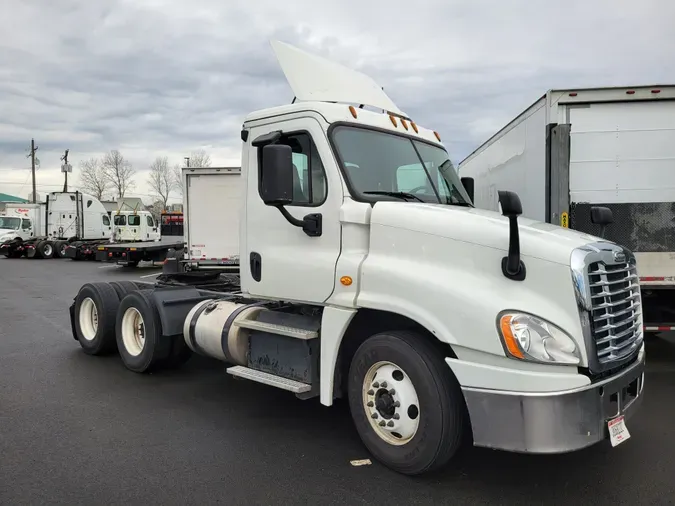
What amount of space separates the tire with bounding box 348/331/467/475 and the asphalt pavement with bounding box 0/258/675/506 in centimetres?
20

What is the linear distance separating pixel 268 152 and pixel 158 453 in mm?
2457

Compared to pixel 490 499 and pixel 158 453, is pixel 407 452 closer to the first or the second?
pixel 490 499

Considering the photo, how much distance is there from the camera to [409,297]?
371 centimetres

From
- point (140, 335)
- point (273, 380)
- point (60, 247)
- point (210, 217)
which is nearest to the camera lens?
point (273, 380)

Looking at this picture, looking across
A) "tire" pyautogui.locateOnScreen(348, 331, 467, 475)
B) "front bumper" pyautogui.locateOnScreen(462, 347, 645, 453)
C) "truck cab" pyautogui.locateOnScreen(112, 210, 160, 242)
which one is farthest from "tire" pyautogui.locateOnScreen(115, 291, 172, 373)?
"truck cab" pyautogui.locateOnScreen(112, 210, 160, 242)

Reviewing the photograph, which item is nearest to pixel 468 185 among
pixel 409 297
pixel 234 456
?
pixel 409 297

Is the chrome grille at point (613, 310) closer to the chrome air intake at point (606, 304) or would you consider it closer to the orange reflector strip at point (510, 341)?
Answer: the chrome air intake at point (606, 304)

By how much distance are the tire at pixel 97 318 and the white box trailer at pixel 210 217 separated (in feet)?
22.7

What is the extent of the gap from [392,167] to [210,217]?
35.6 feet

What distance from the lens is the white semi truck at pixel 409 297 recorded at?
3.28 meters

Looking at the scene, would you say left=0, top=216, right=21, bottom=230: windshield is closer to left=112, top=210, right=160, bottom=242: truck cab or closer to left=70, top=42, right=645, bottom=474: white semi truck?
left=112, top=210, right=160, bottom=242: truck cab

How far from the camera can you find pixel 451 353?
3.68m

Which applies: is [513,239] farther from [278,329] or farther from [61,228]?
[61,228]

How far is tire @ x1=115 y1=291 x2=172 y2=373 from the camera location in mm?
6184
